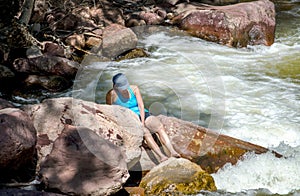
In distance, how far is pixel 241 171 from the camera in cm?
483

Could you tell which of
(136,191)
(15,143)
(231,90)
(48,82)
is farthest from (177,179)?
(48,82)

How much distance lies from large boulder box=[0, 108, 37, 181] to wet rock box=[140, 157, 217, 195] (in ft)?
4.11

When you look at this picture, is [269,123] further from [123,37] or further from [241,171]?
[123,37]

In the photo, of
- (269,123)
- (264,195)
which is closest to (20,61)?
(269,123)

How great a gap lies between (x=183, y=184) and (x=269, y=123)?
2.67m

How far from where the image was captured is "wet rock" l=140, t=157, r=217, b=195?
4195 mm

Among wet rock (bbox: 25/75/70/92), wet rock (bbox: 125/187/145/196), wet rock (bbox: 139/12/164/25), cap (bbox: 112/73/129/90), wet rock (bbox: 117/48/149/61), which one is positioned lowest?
wet rock (bbox: 125/187/145/196)

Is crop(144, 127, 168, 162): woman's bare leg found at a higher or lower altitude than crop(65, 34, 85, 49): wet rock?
lower

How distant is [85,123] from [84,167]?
71 cm

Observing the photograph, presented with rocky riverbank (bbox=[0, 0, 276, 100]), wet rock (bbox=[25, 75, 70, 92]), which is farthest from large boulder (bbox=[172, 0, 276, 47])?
wet rock (bbox=[25, 75, 70, 92])

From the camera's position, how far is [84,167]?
A: 3.92 meters

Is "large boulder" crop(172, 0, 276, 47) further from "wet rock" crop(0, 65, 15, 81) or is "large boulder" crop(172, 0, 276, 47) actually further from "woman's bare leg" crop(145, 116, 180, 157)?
"woman's bare leg" crop(145, 116, 180, 157)

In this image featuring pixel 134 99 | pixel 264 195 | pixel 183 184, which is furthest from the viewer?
pixel 134 99

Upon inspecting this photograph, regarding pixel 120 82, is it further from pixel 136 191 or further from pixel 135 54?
pixel 135 54
